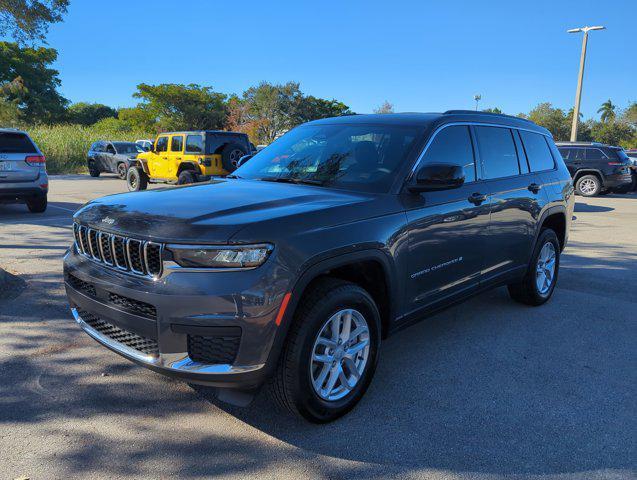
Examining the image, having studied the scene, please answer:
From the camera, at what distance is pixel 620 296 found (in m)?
5.67

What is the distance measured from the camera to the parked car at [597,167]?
17.6m

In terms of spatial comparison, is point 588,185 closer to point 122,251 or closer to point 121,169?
point 122,251

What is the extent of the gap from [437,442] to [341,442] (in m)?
0.53

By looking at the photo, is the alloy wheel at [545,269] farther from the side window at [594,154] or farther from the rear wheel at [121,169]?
the rear wheel at [121,169]

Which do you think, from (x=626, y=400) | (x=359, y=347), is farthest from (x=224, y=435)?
(x=626, y=400)

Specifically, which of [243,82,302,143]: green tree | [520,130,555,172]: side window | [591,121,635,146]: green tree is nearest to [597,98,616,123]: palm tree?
[591,121,635,146]: green tree

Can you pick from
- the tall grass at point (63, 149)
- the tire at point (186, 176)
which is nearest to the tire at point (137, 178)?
the tire at point (186, 176)

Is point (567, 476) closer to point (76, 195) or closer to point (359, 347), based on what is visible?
point (359, 347)

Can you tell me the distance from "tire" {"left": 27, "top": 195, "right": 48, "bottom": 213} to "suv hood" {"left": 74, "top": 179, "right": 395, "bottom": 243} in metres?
8.20

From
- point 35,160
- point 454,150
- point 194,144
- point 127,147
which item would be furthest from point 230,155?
point 127,147

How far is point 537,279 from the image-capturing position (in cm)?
516

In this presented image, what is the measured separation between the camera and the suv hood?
2551mm

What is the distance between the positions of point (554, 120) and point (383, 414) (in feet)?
218

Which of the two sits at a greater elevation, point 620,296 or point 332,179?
point 332,179
